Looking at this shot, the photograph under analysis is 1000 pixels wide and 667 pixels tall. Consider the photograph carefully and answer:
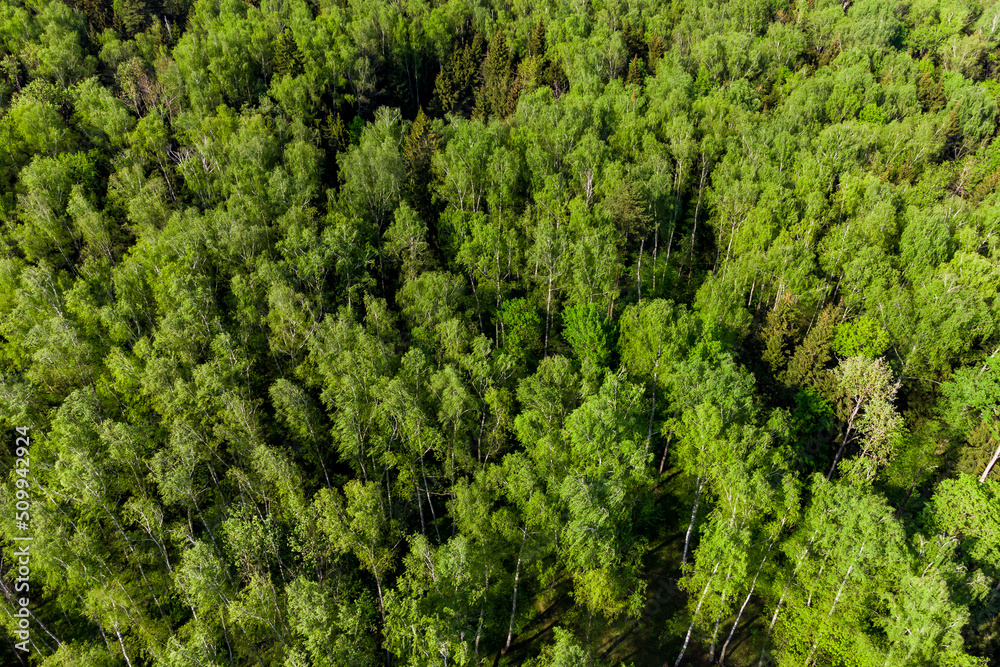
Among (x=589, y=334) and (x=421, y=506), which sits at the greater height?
(x=589, y=334)

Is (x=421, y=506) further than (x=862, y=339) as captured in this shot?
No

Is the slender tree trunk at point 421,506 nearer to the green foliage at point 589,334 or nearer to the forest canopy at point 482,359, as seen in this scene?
the forest canopy at point 482,359

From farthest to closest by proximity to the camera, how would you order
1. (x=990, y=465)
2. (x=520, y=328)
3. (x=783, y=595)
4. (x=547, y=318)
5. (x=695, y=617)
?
(x=547, y=318) → (x=520, y=328) → (x=990, y=465) → (x=695, y=617) → (x=783, y=595)

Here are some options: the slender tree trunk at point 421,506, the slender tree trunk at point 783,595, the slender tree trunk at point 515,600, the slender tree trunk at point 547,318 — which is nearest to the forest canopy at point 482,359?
the slender tree trunk at point 783,595

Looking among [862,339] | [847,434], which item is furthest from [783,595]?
[862,339]

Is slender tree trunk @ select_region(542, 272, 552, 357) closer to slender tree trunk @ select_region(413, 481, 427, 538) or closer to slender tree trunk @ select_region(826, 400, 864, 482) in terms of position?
slender tree trunk @ select_region(413, 481, 427, 538)

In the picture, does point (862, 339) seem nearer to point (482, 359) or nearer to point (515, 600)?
point (482, 359)

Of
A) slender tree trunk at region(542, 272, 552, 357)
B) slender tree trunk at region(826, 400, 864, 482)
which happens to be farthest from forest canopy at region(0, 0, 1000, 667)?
slender tree trunk at region(826, 400, 864, 482)

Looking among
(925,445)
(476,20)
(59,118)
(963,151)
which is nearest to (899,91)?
(963,151)

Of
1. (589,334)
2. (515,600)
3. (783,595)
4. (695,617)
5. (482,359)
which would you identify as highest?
(482,359)
